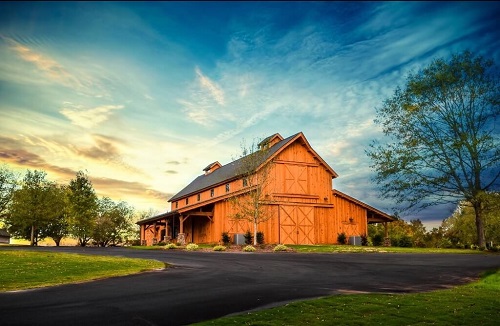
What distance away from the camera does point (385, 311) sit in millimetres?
10188

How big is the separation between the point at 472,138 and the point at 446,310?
110 ft

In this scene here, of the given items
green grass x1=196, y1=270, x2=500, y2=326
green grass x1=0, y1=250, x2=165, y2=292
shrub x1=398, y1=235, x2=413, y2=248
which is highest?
shrub x1=398, y1=235, x2=413, y2=248

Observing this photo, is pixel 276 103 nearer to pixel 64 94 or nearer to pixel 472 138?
pixel 64 94

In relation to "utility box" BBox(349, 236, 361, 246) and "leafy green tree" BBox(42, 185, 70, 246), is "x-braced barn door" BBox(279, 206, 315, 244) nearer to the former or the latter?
"utility box" BBox(349, 236, 361, 246)

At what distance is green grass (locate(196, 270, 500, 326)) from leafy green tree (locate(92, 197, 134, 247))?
54505mm

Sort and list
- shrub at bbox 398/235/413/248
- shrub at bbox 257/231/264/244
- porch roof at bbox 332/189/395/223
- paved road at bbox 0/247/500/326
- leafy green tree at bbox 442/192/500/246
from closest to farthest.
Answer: paved road at bbox 0/247/500/326 < shrub at bbox 257/231/264/244 < shrub at bbox 398/235/413/248 < porch roof at bbox 332/189/395/223 < leafy green tree at bbox 442/192/500/246

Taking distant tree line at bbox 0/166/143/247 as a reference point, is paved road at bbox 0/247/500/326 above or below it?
below

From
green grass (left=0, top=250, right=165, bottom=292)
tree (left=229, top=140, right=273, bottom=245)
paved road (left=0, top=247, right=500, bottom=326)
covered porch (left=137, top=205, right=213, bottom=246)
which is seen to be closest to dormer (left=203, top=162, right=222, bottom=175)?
covered porch (left=137, top=205, right=213, bottom=246)

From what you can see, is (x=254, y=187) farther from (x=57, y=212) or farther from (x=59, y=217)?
(x=59, y=217)

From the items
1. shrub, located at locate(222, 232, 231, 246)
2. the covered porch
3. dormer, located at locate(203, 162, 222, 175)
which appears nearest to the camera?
shrub, located at locate(222, 232, 231, 246)

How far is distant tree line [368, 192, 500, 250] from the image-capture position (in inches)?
1595

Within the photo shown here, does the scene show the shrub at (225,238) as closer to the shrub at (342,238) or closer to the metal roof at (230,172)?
the metal roof at (230,172)

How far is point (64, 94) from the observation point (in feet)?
47.5

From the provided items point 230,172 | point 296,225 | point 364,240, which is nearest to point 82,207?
point 230,172
